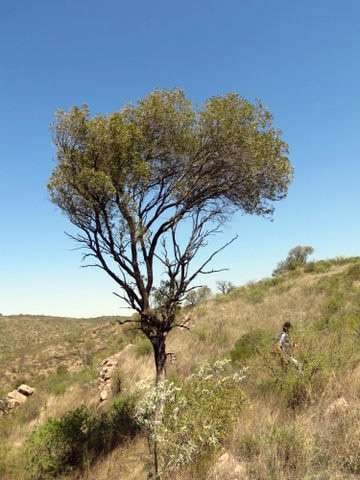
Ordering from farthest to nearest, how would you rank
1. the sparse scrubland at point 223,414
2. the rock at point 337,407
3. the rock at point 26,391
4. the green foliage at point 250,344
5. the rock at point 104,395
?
the rock at point 26,391 < the rock at point 104,395 < the green foliage at point 250,344 < the rock at point 337,407 < the sparse scrubland at point 223,414

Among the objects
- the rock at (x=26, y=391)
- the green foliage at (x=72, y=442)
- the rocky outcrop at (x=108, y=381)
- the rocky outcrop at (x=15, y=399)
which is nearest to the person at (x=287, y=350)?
the green foliage at (x=72, y=442)

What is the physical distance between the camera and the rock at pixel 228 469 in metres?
6.51

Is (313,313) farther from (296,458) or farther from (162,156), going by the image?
(296,458)

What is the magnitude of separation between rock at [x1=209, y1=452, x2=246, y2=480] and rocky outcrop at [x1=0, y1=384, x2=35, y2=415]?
19627 millimetres

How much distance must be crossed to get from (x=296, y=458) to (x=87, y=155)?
8.74 meters

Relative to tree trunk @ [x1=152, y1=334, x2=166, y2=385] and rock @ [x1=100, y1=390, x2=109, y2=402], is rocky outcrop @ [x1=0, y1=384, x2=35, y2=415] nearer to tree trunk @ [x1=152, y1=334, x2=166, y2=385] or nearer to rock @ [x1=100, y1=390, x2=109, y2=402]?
rock @ [x1=100, y1=390, x2=109, y2=402]

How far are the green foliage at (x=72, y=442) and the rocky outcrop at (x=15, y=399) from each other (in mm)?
12306

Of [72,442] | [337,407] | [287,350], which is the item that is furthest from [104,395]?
[337,407]

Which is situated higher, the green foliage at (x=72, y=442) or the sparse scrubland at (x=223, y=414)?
the sparse scrubland at (x=223, y=414)

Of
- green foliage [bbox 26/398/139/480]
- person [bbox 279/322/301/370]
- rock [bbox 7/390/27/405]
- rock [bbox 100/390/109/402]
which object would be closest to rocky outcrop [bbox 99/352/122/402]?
rock [bbox 100/390/109/402]

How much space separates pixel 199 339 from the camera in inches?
885

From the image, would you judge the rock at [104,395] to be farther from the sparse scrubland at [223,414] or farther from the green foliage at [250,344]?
the green foliage at [250,344]

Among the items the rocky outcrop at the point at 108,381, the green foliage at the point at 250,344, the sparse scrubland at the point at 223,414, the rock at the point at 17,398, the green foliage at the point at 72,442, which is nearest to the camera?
the sparse scrubland at the point at 223,414

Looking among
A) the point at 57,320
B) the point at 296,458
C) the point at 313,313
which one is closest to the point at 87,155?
the point at 296,458
